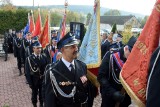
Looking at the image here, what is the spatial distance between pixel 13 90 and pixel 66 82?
20.6 feet

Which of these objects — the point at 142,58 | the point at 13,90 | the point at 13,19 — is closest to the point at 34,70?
the point at 13,90

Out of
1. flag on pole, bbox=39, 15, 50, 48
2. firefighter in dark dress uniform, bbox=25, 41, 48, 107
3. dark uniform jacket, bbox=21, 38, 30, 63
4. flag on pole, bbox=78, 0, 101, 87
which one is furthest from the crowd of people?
dark uniform jacket, bbox=21, 38, 30, 63

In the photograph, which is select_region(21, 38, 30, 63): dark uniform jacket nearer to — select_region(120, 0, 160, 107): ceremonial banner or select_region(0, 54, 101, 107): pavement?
select_region(0, 54, 101, 107): pavement

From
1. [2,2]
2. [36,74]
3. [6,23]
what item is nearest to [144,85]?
[36,74]

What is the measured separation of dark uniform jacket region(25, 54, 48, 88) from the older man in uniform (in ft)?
11.4

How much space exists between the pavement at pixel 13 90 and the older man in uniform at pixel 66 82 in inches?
165

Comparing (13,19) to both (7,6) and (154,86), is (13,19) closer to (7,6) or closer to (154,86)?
(7,6)

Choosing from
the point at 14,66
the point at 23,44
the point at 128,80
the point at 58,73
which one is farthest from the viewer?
the point at 14,66

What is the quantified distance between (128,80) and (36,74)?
5.11m

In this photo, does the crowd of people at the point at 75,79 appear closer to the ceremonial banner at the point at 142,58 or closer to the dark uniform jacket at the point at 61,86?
the dark uniform jacket at the point at 61,86

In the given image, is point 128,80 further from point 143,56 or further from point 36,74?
point 36,74

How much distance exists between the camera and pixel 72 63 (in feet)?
12.4

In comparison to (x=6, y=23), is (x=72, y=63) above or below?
above

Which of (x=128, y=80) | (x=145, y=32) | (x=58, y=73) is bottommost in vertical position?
(x=58, y=73)
